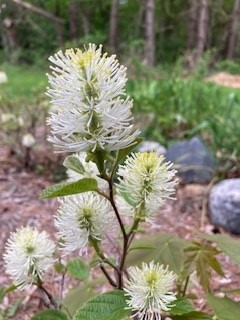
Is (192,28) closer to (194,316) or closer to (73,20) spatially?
(73,20)

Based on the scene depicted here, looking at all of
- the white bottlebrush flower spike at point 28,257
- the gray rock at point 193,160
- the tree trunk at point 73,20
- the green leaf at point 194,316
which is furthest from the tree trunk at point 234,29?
the green leaf at point 194,316

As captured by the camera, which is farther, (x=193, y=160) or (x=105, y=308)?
(x=193, y=160)

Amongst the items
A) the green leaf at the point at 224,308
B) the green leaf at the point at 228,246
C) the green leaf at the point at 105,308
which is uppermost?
the green leaf at the point at 105,308

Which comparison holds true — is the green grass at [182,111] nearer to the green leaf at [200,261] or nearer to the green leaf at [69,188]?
the green leaf at [200,261]

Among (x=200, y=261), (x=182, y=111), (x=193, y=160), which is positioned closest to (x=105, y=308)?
(x=200, y=261)

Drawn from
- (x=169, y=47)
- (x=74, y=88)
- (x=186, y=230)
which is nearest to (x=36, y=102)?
(x=186, y=230)

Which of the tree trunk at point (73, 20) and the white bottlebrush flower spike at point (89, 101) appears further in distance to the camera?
the tree trunk at point (73, 20)
